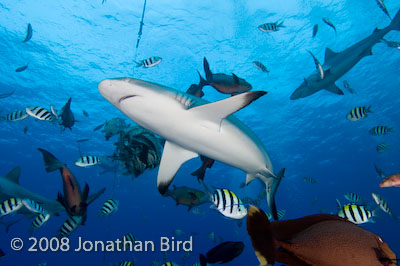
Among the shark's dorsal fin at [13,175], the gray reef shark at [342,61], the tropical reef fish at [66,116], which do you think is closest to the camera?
the tropical reef fish at [66,116]

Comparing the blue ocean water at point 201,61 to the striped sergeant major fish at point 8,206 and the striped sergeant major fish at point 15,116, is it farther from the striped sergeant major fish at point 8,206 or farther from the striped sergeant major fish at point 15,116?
the striped sergeant major fish at point 15,116

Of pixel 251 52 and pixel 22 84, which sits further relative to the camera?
pixel 22 84

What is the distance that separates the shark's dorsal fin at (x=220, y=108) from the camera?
2619 millimetres

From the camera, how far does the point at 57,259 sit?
81125mm

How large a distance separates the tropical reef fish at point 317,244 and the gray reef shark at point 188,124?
1.57 metres

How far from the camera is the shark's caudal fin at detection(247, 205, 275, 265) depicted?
1.28 metres

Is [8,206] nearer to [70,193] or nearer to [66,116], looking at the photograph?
[66,116]

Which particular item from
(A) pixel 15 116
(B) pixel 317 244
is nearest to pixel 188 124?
(B) pixel 317 244

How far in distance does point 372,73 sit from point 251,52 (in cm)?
1477

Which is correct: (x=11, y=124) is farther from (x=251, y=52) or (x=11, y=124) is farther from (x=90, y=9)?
(x=251, y=52)

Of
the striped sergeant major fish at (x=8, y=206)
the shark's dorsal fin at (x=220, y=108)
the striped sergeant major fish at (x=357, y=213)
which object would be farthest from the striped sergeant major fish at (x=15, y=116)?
the striped sergeant major fish at (x=357, y=213)

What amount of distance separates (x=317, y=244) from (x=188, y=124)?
224cm

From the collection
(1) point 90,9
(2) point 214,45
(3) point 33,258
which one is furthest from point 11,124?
(3) point 33,258

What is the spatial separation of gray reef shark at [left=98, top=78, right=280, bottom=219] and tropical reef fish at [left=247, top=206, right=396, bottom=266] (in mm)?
1569
